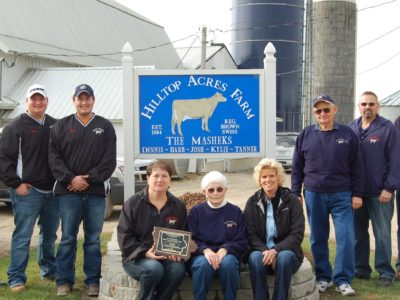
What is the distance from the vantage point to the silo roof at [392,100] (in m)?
22.8

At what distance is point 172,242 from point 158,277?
291mm

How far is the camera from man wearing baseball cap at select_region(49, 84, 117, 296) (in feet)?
17.2

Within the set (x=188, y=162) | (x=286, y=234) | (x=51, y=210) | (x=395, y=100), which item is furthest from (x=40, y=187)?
(x=395, y=100)

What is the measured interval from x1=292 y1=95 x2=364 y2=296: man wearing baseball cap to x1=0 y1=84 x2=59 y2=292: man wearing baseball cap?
97.5 inches

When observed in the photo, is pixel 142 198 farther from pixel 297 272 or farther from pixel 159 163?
pixel 297 272

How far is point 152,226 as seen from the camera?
4.77 metres

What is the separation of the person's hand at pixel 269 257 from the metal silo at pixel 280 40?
26.9 meters

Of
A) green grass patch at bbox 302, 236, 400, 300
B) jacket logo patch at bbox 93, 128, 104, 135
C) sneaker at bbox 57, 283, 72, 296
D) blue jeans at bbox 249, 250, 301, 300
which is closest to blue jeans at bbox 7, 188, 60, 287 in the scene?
sneaker at bbox 57, 283, 72, 296

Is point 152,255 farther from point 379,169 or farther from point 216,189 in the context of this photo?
point 379,169

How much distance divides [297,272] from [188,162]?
16883mm

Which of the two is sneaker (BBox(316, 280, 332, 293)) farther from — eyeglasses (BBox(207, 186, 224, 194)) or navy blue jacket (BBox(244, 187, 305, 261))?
eyeglasses (BBox(207, 186, 224, 194))

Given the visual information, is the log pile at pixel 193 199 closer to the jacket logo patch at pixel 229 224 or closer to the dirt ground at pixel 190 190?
the dirt ground at pixel 190 190

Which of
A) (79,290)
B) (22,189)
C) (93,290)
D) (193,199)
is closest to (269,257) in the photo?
(93,290)

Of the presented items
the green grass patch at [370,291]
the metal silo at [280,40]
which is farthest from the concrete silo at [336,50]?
the metal silo at [280,40]
